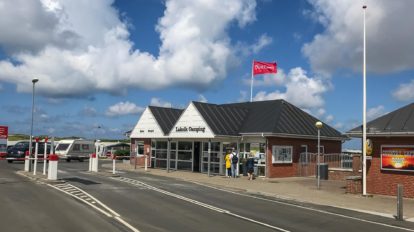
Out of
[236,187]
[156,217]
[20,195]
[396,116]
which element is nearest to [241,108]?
[236,187]

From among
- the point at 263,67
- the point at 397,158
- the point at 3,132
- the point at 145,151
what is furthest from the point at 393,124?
the point at 3,132

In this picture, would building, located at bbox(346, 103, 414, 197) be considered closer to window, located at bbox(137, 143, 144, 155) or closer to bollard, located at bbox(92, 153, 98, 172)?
bollard, located at bbox(92, 153, 98, 172)

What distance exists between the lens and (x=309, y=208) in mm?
17234

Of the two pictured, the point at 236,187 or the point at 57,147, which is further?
the point at 57,147

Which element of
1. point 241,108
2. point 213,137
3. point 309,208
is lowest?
point 309,208

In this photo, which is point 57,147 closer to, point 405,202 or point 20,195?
point 20,195

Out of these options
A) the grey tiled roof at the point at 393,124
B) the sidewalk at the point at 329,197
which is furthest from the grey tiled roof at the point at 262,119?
the grey tiled roof at the point at 393,124

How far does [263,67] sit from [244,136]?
10.9 metres

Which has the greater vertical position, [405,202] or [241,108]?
[241,108]

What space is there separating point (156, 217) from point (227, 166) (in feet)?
59.4

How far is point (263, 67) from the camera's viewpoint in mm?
41844

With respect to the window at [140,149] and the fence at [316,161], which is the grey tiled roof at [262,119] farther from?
the window at [140,149]

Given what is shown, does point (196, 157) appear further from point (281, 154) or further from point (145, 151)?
point (145, 151)

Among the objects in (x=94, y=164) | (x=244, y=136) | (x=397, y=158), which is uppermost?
(x=244, y=136)
